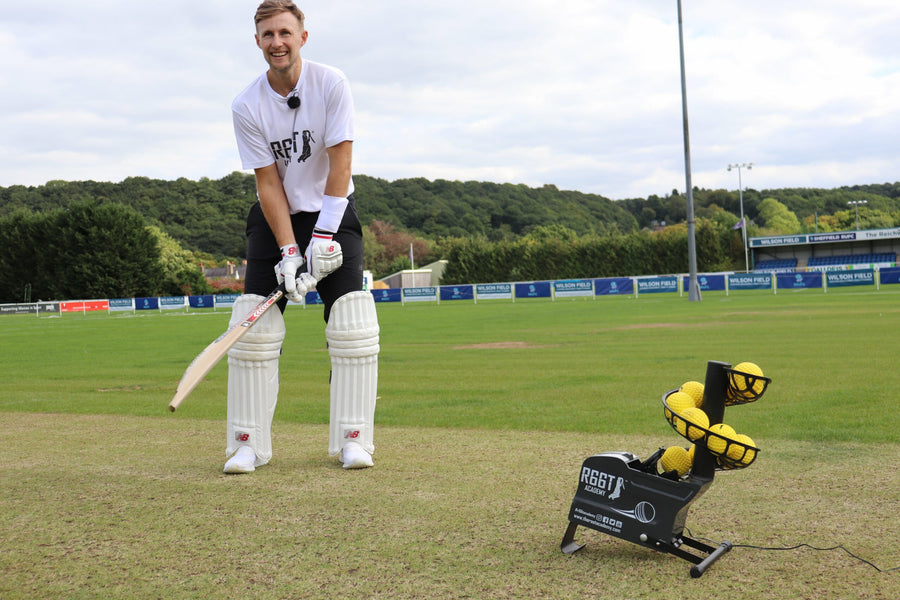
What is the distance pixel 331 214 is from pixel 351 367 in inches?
37.7

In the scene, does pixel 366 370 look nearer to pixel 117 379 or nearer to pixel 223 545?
pixel 223 545

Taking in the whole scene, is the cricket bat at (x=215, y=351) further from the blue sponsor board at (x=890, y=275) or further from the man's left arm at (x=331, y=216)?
the blue sponsor board at (x=890, y=275)

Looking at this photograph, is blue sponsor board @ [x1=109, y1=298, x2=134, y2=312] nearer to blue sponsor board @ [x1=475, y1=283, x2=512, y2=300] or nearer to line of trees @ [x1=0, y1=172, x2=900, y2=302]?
line of trees @ [x1=0, y1=172, x2=900, y2=302]

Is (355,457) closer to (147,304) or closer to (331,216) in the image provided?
(331,216)

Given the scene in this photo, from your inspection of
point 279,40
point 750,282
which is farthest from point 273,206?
point 750,282

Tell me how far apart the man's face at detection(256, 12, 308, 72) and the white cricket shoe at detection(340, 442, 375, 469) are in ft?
7.60

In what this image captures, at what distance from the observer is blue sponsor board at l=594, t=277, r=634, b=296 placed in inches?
1684

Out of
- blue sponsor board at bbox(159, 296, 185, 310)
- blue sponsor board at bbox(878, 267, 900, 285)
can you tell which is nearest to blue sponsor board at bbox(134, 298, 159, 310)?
blue sponsor board at bbox(159, 296, 185, 310)

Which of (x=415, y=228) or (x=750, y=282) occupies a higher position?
(x=415, y=228)

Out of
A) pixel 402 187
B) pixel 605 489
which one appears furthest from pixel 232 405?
pixel 402 187

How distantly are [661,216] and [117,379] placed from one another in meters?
159

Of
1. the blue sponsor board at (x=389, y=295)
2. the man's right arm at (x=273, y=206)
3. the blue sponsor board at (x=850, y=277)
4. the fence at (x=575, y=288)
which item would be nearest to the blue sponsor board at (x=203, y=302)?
the fence at (x=575, y=288)

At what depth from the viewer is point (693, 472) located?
9.76 ft

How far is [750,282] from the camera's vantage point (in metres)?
39.5
